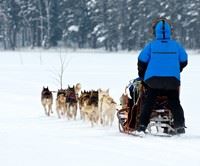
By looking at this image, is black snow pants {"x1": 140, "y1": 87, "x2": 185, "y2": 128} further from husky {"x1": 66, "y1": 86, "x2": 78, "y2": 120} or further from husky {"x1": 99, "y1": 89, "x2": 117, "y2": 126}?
husky {"x1": 66, "y1": 86, "x2": 78, "y2": 120}

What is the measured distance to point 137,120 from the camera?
7828 millimetres

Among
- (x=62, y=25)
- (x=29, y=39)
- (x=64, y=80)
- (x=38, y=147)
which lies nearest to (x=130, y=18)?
(x=62, y=25)

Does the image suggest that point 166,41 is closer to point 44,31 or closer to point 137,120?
point 137,120

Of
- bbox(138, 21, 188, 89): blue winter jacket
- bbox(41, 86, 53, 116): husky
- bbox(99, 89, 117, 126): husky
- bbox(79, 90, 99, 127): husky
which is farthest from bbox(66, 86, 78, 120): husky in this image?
bbox(138, 21, 188, 89): blue winter jacket

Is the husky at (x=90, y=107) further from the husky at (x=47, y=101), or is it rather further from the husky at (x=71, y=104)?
the husky at (x=47, y=101)

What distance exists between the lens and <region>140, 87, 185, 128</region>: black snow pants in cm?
755

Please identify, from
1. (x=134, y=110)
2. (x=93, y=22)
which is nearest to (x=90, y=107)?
(x=134, y=110)

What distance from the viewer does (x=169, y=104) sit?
7625 millimetres

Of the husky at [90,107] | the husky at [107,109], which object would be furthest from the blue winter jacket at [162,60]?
the husky at [90,107]

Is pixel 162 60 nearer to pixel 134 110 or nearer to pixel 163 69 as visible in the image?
pixel 163 69

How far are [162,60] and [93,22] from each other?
2597 inches

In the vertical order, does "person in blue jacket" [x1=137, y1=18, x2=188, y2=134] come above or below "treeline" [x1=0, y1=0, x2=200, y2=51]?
below

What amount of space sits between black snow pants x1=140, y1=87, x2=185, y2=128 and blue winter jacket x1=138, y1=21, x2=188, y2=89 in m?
0.13

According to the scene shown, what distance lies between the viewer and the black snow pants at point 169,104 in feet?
24.8
